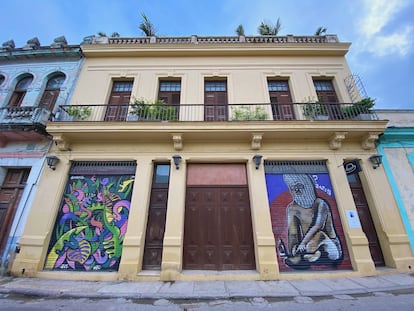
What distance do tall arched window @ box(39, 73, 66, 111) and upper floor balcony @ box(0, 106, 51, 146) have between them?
0.81 m

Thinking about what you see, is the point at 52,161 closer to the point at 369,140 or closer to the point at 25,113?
the point at 25,113

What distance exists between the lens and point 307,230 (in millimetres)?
5676

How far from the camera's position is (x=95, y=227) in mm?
5746

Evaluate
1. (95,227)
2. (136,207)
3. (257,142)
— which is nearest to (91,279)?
(95,227)

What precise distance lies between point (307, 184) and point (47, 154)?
9.24 metres

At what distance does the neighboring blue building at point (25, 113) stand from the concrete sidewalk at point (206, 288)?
200cm

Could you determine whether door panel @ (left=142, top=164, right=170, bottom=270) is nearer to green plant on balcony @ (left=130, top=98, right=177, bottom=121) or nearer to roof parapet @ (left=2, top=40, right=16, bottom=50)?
green plant on balcony @ (left=130, top=98, right=177, bottom=121)

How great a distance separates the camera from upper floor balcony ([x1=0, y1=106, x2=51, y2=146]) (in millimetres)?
6375

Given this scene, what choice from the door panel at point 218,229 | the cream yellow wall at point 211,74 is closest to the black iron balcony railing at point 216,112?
the cream yellow wall at point 211,74

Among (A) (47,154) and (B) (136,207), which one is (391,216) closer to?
(B) (136,207)

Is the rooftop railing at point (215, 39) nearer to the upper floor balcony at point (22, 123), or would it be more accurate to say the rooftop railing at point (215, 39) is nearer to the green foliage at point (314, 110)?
the green foliage at point (314, 110)

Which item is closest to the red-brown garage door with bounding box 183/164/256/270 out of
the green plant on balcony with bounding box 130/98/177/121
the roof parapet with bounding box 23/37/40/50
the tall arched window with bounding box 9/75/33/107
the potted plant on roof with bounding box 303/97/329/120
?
the green plant on balcony with bounding box 130/98/177/121

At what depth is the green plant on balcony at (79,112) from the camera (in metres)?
6.71

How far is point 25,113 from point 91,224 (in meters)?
4.91
